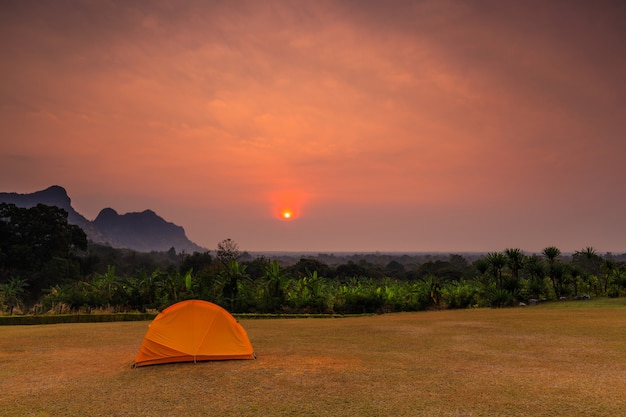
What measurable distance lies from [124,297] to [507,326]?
22.4m

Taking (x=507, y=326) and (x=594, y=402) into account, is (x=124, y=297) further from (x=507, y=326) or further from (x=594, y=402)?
(x=594, y=402)

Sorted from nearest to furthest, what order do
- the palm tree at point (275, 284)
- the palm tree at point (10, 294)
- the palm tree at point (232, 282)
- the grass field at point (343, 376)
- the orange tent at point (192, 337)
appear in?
the grass field at point (343, 376), the orange tent at point (192, 337), the palm tree at point (10, 294), the palm tree at point (275, 284), the palm tree at point (232, 282)

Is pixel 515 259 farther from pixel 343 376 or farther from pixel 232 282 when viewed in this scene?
pixel 343 376

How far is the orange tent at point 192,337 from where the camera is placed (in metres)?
11.9

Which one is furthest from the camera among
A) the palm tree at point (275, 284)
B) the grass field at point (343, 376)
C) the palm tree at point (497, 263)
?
the palm tree at point (497, 263)

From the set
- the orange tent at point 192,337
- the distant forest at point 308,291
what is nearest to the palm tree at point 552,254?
the distant forest at point 308,291

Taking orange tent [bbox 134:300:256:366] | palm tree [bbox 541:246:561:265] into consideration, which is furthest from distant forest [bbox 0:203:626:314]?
orange tent [bbox 134:300:256:366]

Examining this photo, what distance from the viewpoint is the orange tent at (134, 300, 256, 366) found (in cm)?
1185

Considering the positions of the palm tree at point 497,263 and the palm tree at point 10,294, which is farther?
the palm tree at point 497,263

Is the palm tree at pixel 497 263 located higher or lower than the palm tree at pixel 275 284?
higher

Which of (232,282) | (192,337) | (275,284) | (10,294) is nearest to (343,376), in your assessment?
(192,337)

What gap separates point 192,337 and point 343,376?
4618 millimetres

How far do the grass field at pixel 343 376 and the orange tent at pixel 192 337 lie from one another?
33 centimetres

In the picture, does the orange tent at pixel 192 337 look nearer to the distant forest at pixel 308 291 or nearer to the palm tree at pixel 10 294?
the distant forest at pixel 308 291
